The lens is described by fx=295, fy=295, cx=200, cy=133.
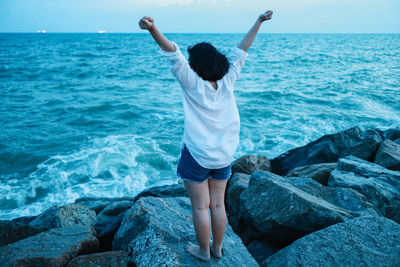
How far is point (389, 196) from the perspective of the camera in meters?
3.60

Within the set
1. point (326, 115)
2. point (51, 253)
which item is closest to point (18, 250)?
point (51, 253)

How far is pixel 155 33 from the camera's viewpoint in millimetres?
1760

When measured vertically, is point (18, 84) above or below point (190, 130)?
below

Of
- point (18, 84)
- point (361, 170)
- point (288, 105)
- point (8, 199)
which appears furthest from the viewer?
point (18, 84)

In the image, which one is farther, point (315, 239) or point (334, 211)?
point (334, 211)

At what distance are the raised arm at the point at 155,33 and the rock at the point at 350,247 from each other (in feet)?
6.44

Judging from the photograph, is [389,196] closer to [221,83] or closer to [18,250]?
[221,83]

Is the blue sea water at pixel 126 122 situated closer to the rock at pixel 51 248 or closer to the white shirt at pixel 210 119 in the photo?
the rock at pixel 51 248

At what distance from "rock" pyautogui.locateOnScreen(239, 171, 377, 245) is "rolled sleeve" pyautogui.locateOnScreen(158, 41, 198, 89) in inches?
72.5

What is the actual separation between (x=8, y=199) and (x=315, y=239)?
5.90 meters

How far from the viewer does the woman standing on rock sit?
189cm

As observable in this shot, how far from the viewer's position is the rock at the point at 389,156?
485 cm

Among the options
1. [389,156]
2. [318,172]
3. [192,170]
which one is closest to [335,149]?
[389,156]

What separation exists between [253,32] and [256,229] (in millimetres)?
2159
